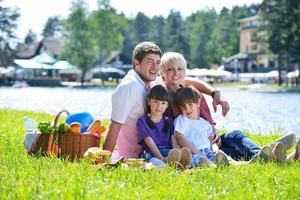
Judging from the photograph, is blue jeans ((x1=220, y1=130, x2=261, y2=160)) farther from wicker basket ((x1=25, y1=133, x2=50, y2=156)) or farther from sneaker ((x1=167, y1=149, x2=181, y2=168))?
wicker basket ((x1=25, y1=133, x2=50, y2=156))

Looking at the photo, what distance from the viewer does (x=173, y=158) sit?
4.78m

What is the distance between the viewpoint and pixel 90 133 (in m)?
5.54

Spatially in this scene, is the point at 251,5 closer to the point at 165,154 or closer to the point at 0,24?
the point at 0,24

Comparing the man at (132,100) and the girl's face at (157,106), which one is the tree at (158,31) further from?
the girl's face at (157,106)

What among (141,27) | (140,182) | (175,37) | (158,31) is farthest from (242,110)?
(141,27)

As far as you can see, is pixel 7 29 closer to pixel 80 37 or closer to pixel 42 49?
pixel 80 37

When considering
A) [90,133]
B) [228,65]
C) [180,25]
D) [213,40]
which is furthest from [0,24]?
[90,133]

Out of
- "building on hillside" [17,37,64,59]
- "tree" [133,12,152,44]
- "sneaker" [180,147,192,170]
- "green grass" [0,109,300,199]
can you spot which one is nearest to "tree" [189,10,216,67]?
"building on hillside" [17,37,64,59]

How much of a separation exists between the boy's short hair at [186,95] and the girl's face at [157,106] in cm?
16

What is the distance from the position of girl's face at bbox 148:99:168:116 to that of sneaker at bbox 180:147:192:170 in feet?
2.02

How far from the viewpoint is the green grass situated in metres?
3.64

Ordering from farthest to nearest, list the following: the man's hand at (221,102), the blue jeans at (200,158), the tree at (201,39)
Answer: the tree at (201,39)
the man's hand at (221,102)
the blue jeans at (200,158)

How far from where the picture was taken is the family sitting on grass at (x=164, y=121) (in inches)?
205

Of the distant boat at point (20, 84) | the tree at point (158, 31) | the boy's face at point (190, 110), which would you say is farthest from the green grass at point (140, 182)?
the tree at point (158, 31)
